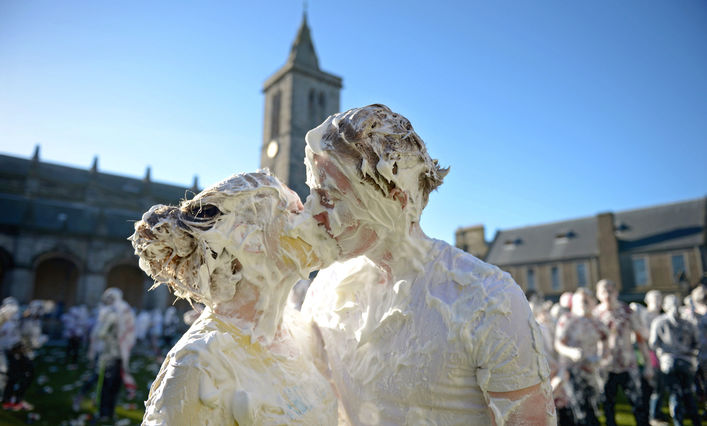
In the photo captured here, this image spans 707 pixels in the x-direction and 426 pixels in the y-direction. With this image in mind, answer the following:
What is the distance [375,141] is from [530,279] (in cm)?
3572

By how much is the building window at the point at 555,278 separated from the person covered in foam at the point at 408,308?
3465 cm

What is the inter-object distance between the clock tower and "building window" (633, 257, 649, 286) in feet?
83.1

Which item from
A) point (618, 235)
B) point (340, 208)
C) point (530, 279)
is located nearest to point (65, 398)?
point (340, 208)

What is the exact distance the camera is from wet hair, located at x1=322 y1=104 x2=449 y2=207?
1456 millimetres

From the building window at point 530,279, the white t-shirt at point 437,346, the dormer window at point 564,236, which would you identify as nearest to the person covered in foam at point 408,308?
the white t-shirt at point 437,346

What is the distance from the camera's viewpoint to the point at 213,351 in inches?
48.1

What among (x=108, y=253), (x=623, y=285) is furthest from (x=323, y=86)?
(x=623, y=285)

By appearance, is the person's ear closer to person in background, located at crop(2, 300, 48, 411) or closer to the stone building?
person in background, located at crop(2, 300, 48, 411)

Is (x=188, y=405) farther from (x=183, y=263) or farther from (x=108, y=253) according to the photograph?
(x=108, y=253)

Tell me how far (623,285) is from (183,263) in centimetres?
3459

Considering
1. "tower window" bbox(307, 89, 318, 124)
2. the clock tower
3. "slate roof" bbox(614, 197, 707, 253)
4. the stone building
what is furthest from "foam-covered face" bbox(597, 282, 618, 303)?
"tower window" bbox(307, 89, 318, 124)

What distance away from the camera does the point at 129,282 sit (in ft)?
106

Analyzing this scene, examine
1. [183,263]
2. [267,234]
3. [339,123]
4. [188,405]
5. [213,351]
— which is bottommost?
[188,405]

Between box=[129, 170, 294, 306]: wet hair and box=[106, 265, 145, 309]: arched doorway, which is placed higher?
box=[106, 265, 145, 309]: arched doorway
